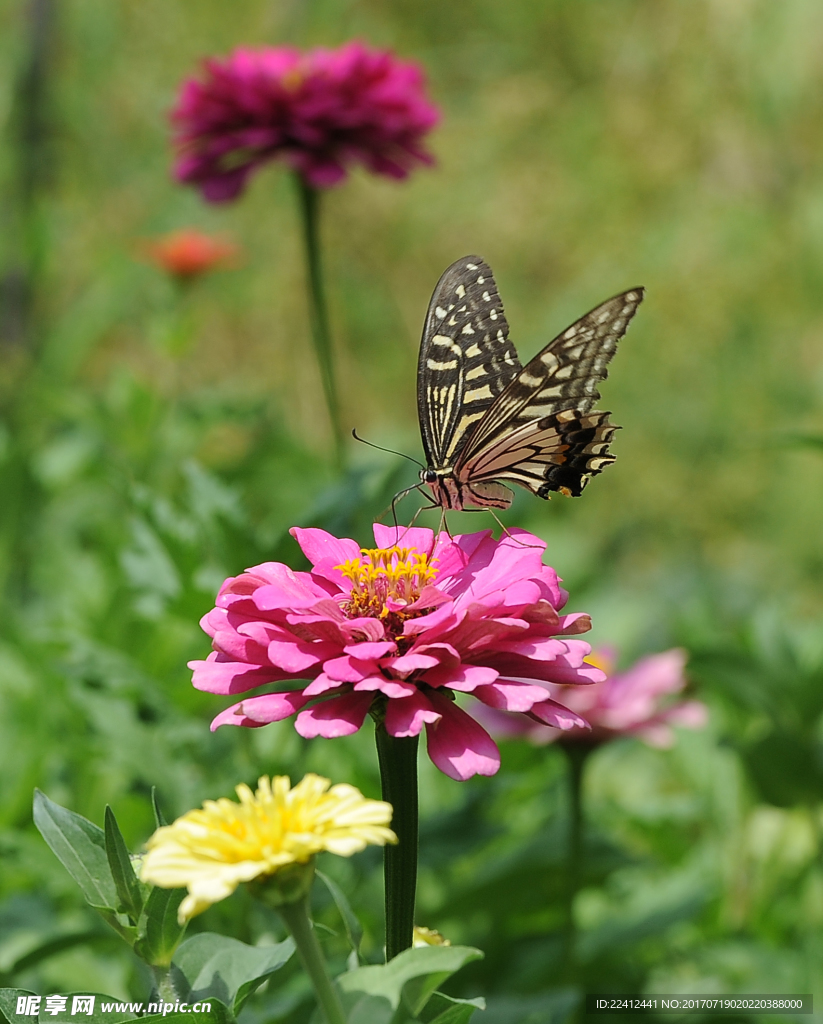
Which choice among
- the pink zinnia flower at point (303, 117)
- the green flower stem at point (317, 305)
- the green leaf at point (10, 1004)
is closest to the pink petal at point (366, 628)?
the green leaf at point (10, 1004)

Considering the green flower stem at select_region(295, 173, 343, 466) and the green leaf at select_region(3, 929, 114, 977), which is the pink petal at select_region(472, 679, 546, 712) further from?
the green flower stem at select_region(295, 173, 343, 466)

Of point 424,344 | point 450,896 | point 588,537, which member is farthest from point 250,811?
point 588,537

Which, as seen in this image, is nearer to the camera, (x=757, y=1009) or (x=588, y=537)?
(x=757, y=1009)

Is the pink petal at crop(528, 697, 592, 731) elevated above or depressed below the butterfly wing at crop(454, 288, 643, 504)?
below

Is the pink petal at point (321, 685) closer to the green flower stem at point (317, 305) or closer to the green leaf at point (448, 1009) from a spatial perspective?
the green leaf at point (448, 1009)

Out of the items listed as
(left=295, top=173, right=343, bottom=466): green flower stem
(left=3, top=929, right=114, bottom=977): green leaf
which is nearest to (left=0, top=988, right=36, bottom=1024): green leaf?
(left=3, top=929, right=114, bottom=977): green leaf

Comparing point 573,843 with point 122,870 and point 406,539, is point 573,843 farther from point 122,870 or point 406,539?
point 122,870

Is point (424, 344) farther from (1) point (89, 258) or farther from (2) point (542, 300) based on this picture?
(2) point (542, 300)
